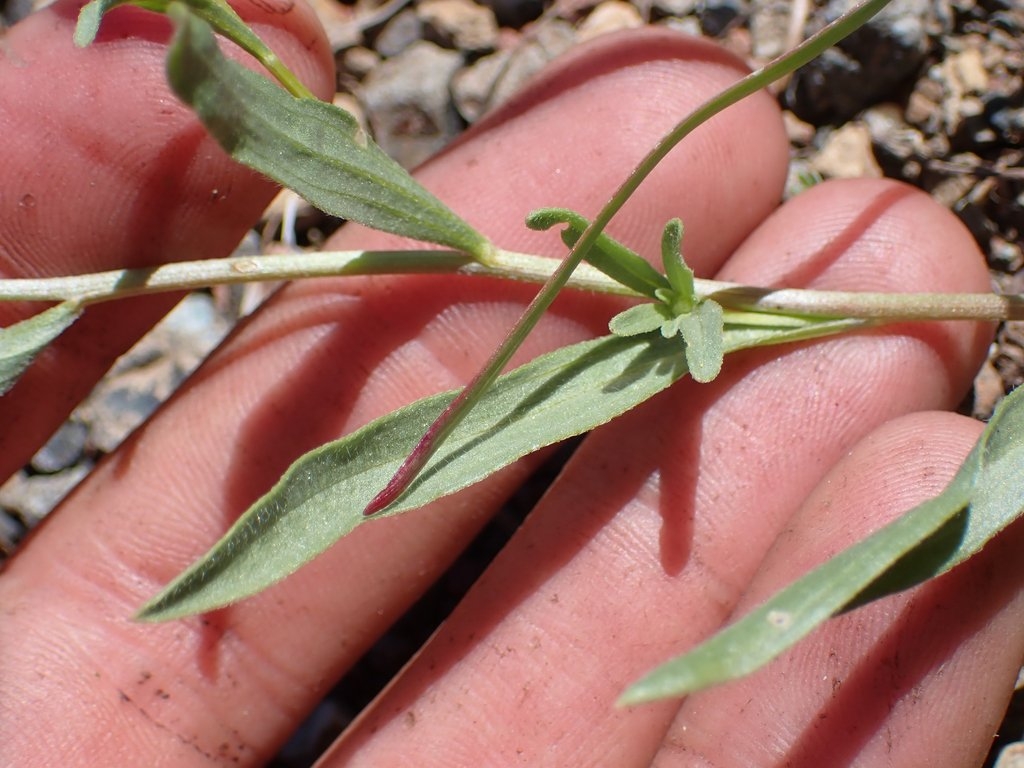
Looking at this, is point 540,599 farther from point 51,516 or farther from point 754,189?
point 51,516

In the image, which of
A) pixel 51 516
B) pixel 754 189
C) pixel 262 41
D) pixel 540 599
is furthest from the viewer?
pixel 51 516

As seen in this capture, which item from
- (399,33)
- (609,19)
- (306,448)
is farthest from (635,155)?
(399,33)

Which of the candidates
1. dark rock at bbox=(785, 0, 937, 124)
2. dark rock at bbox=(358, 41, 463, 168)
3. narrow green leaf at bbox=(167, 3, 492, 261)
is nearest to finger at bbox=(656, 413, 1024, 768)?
narrow green leaf at bbox=(167, 3, 492, 261)

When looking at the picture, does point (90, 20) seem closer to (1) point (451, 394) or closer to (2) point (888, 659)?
(1) point (451, 394)

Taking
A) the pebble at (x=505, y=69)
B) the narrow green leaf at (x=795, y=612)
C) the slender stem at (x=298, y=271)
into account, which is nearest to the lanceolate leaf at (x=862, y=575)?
the narrow green leaf at (x=795, y=612)

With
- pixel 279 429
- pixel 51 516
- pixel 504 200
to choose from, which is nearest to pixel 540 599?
pixel 279 429

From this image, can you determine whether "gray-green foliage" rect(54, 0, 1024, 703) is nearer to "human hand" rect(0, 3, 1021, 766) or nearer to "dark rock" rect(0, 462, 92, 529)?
"human hand" rect(0, 3, 1021, 766)
